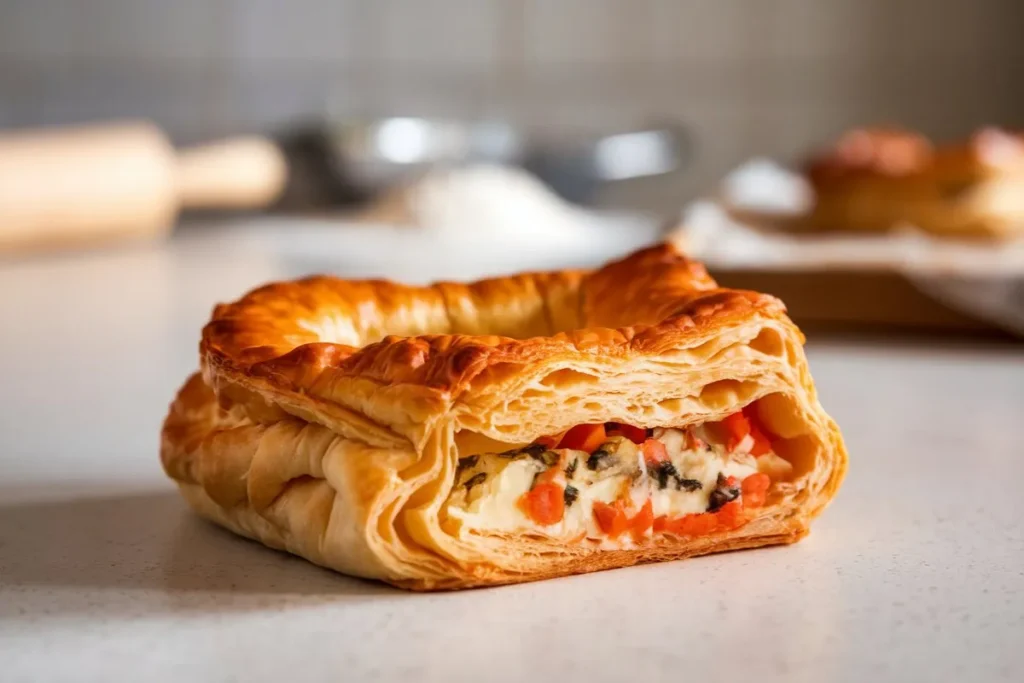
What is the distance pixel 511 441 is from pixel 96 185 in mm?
3117

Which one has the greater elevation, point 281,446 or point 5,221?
point 281,446

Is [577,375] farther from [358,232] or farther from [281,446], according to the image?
[358,232]

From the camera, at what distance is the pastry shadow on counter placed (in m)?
1.24

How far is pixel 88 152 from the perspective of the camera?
4.11m

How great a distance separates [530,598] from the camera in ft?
4.04

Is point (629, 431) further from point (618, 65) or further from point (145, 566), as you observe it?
point (618, 65)

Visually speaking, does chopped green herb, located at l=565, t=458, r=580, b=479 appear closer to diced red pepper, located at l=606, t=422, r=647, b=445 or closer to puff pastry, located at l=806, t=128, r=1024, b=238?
diced red pepper, located at l=606, t=422, r=647, b=445

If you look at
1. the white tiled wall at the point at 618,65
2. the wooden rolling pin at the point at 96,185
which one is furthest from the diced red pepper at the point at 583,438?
the white tiled wall at the point at 618,65

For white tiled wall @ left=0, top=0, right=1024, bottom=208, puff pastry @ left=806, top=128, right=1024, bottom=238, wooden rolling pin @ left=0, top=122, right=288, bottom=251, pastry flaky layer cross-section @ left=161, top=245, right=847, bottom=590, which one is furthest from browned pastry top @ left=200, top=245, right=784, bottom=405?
white tiled wall @ left=0, top=0, right=1024, bottom=208

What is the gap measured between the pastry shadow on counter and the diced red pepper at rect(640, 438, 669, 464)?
0.28 m

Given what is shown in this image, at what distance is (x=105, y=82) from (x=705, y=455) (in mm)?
4393

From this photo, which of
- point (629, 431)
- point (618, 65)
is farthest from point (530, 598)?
point (618, 65)

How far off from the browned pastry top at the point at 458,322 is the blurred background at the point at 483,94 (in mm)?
2675

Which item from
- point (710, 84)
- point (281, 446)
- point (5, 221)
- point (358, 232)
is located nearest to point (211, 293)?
point (5, 221)
